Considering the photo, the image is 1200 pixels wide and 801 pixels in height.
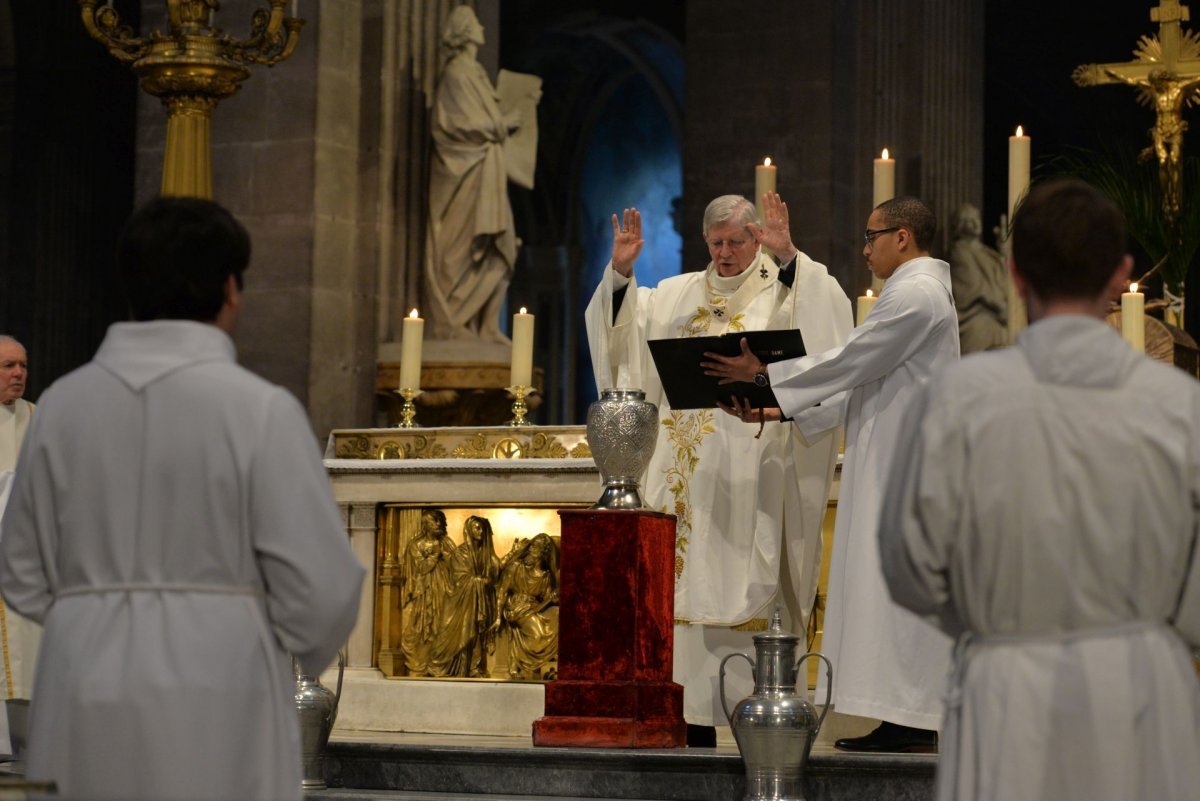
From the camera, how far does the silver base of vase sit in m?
6.38

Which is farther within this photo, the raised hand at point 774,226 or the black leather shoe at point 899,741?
the raised hand at point 774,226

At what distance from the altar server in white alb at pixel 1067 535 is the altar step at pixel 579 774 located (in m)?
2.61

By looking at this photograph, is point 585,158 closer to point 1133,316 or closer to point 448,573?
point 448,573

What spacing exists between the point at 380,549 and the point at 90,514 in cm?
472

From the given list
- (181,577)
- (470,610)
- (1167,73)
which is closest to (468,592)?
(470,610)

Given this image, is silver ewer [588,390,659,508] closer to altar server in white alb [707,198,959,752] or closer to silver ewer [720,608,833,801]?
altar server in white alb [707,198,959,752]

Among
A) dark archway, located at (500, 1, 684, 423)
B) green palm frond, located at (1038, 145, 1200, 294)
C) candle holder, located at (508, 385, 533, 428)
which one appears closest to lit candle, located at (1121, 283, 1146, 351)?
green palm frond, located at (1038, 145, 1200, 294)

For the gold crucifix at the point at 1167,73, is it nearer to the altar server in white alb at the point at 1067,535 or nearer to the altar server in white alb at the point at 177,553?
the altar server in white alb at the point at 1067,535

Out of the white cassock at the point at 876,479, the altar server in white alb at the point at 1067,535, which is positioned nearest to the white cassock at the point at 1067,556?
the altar server in white alb at the point at 1067,535

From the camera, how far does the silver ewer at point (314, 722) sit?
5.97 meters

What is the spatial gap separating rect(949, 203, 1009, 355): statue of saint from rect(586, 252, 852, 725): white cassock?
767 centimetres

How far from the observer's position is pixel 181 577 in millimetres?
2994

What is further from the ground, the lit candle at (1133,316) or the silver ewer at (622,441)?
the lit candle at (1133,316)

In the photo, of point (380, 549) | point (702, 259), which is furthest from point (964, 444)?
point (702, 259)
